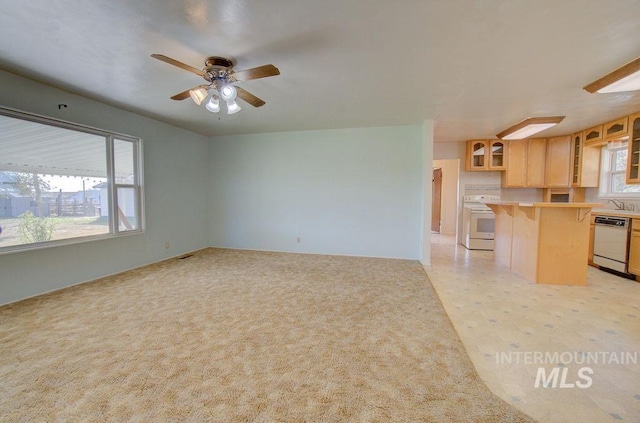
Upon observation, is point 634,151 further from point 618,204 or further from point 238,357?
point 238,357

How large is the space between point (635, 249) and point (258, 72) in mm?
5328

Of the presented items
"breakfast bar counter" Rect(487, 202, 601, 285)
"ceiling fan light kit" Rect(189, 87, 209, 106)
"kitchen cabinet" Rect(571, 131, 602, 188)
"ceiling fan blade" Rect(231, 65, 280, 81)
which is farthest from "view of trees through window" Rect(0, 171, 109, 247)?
"kitchen cabinet" Rect(571, 131, 602, 188)

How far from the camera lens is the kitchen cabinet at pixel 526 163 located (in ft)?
17.3

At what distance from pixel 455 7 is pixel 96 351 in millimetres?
3488

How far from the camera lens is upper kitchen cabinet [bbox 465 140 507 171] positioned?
547 cm

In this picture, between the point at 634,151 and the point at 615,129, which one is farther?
the point at 615,129

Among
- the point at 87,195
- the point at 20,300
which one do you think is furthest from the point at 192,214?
the point at 20,300

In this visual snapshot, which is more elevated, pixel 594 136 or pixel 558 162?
pixel 594 136

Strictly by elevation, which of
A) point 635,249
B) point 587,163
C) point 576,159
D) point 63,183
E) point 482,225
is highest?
point 576,159

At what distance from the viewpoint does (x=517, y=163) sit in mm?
5398

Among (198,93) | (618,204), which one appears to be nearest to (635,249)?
(618,204)

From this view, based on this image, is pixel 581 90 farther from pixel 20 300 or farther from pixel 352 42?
pixel 20 300

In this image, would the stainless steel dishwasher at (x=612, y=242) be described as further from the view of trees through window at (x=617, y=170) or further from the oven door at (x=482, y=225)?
the oven door at (x=482, y=225)

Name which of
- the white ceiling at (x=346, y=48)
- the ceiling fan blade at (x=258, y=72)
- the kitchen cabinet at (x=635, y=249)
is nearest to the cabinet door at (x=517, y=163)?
the white ceiling at (x=346, y=48)
